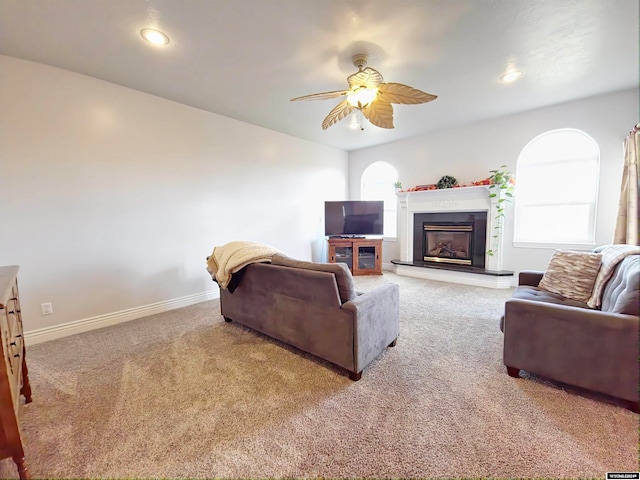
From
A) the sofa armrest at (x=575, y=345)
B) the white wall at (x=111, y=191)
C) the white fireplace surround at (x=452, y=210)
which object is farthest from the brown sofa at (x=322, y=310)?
the white fireplace surround at (x=452, y=210)

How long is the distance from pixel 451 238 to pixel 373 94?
3421 mm

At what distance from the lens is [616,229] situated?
3156 millimetres

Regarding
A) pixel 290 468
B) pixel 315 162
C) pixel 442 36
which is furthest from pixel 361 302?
pixel 315 162

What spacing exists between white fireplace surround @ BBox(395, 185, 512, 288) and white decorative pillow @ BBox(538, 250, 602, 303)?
1.77 m

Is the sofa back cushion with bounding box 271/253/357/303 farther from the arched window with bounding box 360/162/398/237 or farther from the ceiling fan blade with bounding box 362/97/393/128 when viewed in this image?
the arched window with bounding box 360/162/398/237

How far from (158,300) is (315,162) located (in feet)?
11.6

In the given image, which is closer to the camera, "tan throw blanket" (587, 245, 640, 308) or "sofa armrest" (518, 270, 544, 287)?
"tan throw blanket" (587, 245, 640, 308)

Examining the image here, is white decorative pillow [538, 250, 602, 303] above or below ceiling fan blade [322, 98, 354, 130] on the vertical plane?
below

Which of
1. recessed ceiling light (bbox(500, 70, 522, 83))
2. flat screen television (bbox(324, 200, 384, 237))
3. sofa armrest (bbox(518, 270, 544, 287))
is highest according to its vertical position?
recessed ceiling light (bbox(500, 70, 522, 83))

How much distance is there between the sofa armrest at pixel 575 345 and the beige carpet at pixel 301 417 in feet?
0.49

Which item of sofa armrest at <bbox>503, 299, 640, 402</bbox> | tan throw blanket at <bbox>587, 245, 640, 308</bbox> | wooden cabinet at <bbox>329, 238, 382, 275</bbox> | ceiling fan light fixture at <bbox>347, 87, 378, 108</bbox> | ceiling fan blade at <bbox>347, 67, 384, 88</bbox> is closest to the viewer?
sofa armrest at <bbox>503, 299, 640, 402</bbox>

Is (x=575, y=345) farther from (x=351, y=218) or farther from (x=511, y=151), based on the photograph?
(x=351, y=218)

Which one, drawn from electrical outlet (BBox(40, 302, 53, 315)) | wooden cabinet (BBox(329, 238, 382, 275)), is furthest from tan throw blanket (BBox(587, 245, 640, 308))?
electrical outlet (BBox(40, 302, 53, 315))

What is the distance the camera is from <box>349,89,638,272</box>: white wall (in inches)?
130
